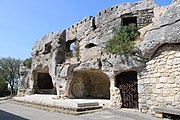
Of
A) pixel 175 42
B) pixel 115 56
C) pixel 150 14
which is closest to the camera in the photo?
pixel 175 42

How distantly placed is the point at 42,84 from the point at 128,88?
1375 centimetres

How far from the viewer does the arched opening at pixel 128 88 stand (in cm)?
911

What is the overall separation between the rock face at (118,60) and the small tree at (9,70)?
42.2 ft

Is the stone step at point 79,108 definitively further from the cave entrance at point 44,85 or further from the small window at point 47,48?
the cave entrance at point 44,85

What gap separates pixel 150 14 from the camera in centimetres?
1092

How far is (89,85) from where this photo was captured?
600 inches

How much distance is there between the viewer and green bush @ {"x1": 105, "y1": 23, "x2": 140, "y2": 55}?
884 cm

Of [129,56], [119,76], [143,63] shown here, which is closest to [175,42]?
[143,63]

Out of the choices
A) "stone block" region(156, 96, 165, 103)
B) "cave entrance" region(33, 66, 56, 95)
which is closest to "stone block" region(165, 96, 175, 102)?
"stone block" region(156, 96, 165, 103)

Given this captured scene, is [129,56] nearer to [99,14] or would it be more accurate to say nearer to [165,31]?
[165,31]

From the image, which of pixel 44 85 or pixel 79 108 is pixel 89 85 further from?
pixel 44 85

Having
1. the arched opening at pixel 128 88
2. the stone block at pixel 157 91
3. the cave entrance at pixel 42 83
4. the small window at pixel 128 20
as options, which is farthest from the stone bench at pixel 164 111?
the cave entrance at pixel 42 83

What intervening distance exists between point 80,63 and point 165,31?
20.8ft

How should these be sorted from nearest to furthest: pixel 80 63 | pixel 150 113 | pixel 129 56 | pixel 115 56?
pixel 150 113
pixel 129 56
pixel 115 56
pixel 80 63
